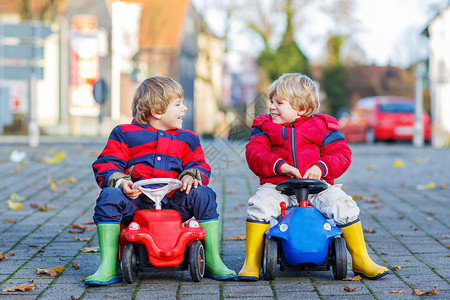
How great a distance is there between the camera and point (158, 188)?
371 cm

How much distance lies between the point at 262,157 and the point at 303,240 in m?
0.58

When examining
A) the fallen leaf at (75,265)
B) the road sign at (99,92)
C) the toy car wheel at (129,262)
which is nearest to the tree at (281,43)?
the road sign at (99,92)

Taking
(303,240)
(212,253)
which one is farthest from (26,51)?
(303,240)

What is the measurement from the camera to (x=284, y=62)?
4128cm

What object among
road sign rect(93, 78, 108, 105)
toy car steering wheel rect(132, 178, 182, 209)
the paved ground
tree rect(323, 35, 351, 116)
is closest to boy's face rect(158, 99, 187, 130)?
toy car steering wheel rect(132, 178, 182, 209)

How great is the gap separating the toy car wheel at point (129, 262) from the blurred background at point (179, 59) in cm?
1306

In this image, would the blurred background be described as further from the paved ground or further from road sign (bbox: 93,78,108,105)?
Result: the paved ground

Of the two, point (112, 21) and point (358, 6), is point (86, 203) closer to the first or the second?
A: point (112, 21)

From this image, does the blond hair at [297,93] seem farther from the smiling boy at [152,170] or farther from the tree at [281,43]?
the tree at [281,43]

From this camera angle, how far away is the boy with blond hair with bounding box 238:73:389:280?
3.85 metres

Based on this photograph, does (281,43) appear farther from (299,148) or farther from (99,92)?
(299,148)

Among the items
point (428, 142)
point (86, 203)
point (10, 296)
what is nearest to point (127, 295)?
point (10, 296)

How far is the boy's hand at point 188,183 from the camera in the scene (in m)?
3.81

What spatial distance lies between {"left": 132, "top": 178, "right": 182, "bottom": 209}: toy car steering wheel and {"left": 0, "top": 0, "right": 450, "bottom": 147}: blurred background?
42.8 feet
